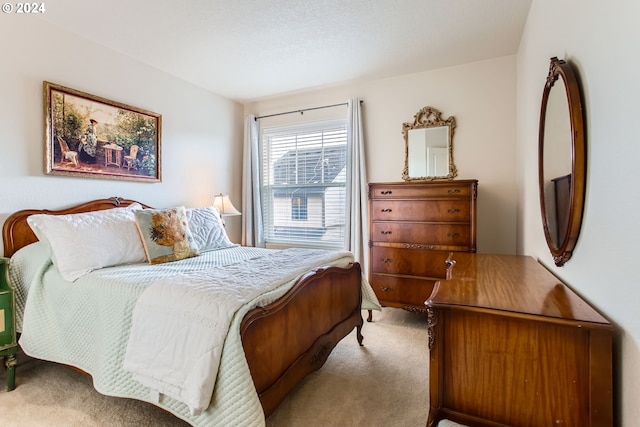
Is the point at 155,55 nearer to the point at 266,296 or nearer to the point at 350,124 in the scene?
the point at 350,124

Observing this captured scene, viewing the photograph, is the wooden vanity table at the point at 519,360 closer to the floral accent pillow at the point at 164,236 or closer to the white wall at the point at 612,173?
the white wall at the point at 612,173

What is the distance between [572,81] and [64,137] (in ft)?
10.6

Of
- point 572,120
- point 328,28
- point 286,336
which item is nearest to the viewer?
point 572,120

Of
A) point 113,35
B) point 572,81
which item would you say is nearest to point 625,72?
point 572,81

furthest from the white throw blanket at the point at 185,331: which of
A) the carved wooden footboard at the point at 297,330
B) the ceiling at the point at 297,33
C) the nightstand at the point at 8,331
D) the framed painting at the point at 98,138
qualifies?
the ceiling at the point at 297,33

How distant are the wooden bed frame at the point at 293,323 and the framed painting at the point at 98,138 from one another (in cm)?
35

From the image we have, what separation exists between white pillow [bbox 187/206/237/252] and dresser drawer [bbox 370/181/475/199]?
1.50 meters

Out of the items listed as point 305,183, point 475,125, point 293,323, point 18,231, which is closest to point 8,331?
point 18,231

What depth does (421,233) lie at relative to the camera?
2.74 m

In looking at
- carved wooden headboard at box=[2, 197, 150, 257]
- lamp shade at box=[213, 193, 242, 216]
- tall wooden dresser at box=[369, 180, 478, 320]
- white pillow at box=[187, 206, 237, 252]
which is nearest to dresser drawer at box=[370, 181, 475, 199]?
tall wooden dresser at box=[369, 180, 478, 320]

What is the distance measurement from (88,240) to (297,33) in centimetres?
214

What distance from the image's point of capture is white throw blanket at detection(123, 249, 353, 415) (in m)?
1.23

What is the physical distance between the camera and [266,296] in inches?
57.6

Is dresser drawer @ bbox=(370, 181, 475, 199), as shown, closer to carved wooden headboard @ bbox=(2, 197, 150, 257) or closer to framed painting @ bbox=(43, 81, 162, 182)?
framed painting @ bbox=(43, 81, 162, 182)
